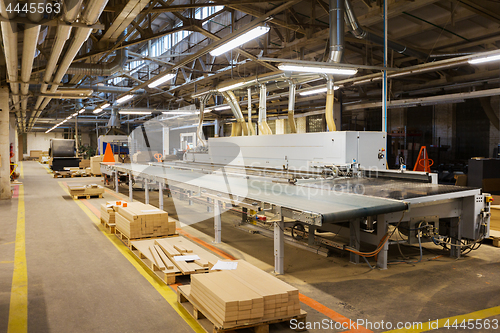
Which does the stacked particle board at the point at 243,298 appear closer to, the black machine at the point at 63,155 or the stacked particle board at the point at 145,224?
the stacked particle board at the point at 145,224

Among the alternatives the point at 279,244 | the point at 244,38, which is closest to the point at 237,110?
the point at 244,38

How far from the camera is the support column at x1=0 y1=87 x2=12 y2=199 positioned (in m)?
11.1

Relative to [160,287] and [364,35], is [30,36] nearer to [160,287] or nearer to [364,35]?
[160,287]

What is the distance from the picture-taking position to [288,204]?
4.37 m

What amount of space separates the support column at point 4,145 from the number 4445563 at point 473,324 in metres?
12.5

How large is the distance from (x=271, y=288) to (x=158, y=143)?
26.9 metres

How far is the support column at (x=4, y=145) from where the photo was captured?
11.1m

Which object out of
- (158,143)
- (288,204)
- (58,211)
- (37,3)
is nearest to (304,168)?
(288,204)

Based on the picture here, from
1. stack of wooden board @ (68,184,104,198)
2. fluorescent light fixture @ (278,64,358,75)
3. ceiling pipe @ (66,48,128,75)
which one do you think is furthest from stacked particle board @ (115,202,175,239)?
ceiling pipe @ (66,48,128,75)

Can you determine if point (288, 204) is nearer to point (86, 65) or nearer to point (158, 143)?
point (86, 65)

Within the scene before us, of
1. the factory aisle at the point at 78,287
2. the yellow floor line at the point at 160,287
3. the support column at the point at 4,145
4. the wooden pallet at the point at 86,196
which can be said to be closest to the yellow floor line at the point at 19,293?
the factory aisle at the point at 78,287

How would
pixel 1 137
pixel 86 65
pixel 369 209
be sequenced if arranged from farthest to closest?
pixel 1 137, pixel 86 65, pixel 369 209

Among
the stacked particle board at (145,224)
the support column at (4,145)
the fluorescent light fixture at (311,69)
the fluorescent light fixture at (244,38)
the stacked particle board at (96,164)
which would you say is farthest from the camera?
the stacked particle board at (96,164)

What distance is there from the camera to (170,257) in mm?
4859
